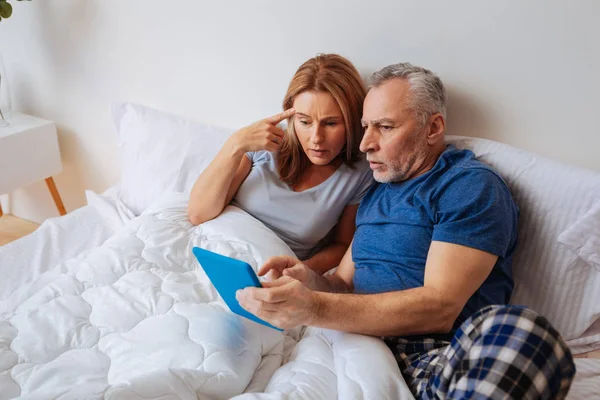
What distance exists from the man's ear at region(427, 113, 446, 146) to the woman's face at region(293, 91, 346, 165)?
0.72 ft

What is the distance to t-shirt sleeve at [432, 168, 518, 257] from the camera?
113 centimetres

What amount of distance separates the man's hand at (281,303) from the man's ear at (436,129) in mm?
471

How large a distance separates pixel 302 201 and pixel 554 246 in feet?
2.03

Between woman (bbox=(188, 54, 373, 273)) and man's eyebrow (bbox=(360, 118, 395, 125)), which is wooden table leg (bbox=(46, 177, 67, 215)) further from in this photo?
man's eyebrow (bbox=(360, 118, 395, 125))

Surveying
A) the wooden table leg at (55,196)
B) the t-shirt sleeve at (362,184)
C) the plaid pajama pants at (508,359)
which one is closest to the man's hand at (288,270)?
the t-shirt sleeve at (362,184)

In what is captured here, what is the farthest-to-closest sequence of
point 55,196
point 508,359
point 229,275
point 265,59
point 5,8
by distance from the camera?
point 55,196
point 5,8
point 265,59
point 229,275
point 508,359

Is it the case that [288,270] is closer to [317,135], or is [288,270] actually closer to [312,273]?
[312,273]

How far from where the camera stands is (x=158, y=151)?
181cm

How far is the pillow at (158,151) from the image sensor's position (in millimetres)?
1745

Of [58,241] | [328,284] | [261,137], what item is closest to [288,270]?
[328,284]

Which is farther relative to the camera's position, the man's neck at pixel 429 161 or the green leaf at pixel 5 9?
the green leaf at pixel 5 9

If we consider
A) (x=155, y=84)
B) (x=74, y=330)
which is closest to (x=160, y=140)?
(x=155, y=84)

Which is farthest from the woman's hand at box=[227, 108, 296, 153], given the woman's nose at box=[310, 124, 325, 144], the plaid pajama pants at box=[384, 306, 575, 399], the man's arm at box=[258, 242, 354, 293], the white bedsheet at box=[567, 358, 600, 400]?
the white bedsheet at box=[567, 358, 600, 400]

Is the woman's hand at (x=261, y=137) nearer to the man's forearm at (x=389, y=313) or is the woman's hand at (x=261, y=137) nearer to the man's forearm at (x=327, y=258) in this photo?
the man's forearm at (x=327, y=258)
